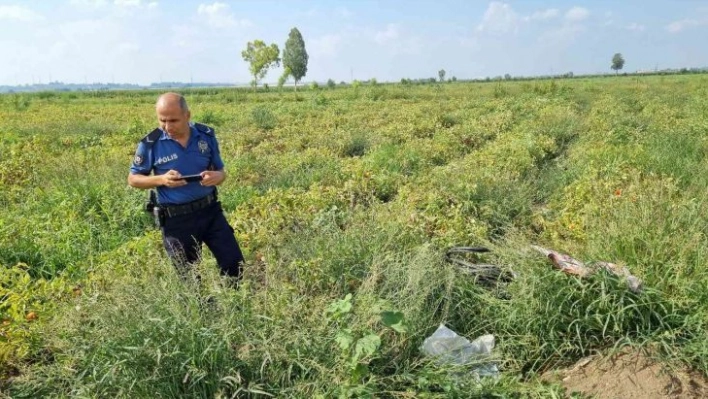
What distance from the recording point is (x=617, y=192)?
16.2ft

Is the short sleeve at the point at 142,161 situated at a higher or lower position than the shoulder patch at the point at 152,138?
lower

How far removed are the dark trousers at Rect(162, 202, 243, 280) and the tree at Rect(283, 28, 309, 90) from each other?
79.4m

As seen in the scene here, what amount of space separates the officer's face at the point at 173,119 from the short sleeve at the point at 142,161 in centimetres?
21

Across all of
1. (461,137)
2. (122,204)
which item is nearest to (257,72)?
(461,137)

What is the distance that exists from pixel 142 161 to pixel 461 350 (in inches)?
101

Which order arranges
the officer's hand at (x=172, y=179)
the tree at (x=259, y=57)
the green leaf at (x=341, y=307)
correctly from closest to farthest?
1. the green leaf at (x=341, y=307)
2. the officer's hand at (x=172, y=179)
3. the tree at (x=259, y=57)

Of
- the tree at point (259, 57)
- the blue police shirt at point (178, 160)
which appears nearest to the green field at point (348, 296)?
the blue police shirt at point (178, 160)

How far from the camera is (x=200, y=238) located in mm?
3957

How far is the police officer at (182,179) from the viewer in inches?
141

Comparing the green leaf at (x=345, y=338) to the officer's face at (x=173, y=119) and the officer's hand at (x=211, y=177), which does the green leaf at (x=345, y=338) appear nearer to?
the officer's hand at (x=211, y=177)

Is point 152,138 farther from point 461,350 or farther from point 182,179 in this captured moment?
point 461,350

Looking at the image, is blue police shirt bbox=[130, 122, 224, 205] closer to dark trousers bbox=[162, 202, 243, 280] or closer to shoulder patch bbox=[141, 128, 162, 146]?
shoulder patch bbox=[141, 128, 162, 146]

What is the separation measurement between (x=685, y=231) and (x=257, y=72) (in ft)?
214

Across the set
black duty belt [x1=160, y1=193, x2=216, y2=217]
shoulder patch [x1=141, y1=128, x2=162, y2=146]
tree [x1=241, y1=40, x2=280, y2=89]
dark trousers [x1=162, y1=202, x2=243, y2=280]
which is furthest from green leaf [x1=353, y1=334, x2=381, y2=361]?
tree [x1=241, y1=40, x2=280, y2=89]
